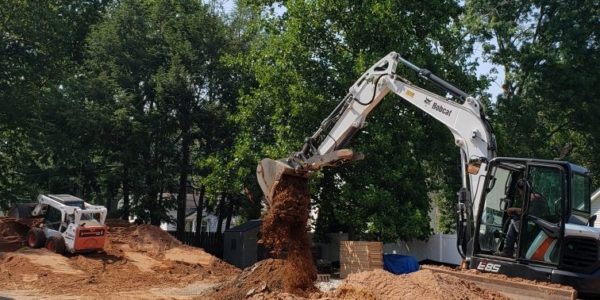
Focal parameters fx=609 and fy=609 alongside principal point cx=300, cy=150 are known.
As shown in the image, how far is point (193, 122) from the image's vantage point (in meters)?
26.1

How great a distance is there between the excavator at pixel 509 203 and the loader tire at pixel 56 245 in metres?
9.13

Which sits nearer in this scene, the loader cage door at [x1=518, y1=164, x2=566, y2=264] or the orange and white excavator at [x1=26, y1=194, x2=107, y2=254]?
the loader cage door at [x1=518, y1=164, x2=566, y2=264]

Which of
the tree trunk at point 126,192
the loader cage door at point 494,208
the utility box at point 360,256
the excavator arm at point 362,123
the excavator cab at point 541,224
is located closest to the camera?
the excavator cab at point 541,224

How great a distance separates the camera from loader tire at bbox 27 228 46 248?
1872cm

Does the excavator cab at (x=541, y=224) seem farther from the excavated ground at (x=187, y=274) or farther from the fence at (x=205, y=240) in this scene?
the fence at (x=205, y=240)

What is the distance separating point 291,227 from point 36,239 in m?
10.5

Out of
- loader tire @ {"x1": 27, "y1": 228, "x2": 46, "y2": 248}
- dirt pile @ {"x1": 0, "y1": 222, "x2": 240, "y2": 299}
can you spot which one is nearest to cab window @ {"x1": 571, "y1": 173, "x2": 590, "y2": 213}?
dirt pile @ {"x1": 0, "y1": 222, "x2": 240, "y2": 299}

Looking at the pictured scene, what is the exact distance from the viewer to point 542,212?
9.56 m

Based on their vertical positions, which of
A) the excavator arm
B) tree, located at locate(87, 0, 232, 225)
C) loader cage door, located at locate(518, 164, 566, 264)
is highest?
tree, located at locate(87, 0, 232, 225)

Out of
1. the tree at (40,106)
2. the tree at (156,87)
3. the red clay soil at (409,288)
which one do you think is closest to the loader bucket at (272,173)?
the red clay soil at (409,288)

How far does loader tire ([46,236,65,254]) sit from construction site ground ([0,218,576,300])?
31 cm

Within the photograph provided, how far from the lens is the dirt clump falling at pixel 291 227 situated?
11750 mm

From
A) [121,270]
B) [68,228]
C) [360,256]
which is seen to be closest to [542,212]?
[360,256]

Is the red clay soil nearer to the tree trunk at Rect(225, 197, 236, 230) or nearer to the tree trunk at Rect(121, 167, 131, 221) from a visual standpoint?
the tree trunk at Rect(121, 167, 131, 221)
